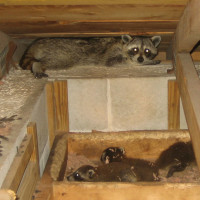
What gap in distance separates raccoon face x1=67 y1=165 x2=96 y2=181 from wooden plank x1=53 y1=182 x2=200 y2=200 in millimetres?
471

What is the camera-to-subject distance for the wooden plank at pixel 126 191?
2092 mm

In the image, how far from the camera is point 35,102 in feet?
8.35

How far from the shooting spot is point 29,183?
84.7 inches

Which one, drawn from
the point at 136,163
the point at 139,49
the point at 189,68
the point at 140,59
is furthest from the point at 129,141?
the point at 139,49

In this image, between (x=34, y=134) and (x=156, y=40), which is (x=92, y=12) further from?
(x=156, y=40)

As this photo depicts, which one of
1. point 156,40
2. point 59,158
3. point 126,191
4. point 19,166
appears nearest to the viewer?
point 19,166

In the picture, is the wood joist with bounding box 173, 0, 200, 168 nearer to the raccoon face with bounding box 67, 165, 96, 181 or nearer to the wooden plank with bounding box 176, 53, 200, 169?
the wooden plank with bounding box 176, 53, 200, 169

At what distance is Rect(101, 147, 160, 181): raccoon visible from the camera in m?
2.67

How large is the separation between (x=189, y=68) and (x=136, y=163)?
0.88m

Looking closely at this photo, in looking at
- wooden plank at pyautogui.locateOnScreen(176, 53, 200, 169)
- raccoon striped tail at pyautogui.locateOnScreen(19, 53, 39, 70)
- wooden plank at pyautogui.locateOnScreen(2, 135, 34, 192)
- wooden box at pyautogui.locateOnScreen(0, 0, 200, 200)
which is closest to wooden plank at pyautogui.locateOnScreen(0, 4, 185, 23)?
wooden box at pyautogui.locateOnScreen(0, 0, 200, 200)

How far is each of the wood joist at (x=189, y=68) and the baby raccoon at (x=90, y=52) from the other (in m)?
0.86

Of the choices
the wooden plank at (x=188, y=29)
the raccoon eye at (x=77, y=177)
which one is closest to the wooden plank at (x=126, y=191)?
the raccoon eye at (x=77, y=177)
